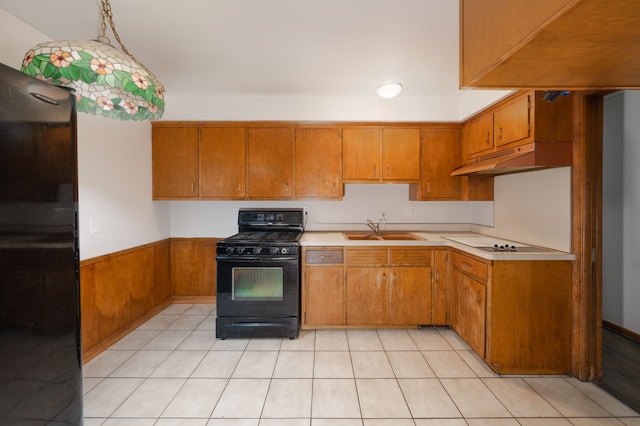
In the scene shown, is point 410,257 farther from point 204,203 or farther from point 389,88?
point 204,203

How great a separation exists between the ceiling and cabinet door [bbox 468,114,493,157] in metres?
0.49

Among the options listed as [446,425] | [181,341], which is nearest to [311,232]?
[181,341]

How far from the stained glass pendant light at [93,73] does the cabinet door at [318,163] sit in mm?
2131

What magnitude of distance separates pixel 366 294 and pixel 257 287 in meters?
1.09

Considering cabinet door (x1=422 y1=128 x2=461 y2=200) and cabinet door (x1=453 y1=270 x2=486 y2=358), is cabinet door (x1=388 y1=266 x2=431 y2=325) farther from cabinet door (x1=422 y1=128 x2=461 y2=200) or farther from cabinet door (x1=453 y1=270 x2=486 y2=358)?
cabinet door (x1=422 y1=128 x2=461 y2=200)

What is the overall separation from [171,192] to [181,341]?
1.61 meters

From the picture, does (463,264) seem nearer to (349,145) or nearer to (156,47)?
(349,145)

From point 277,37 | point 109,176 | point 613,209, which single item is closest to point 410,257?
point 613,209

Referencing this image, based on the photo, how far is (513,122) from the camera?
7.97ft

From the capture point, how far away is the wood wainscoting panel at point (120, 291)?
241cm

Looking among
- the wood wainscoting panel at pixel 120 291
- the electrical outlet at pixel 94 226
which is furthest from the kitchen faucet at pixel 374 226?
the electrical outlet at pixel 94 226

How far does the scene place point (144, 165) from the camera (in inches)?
126

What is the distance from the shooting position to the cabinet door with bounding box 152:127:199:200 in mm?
3309

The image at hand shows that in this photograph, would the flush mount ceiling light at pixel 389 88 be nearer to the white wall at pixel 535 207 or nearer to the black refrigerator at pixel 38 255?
the white wall at pixel 535 207
